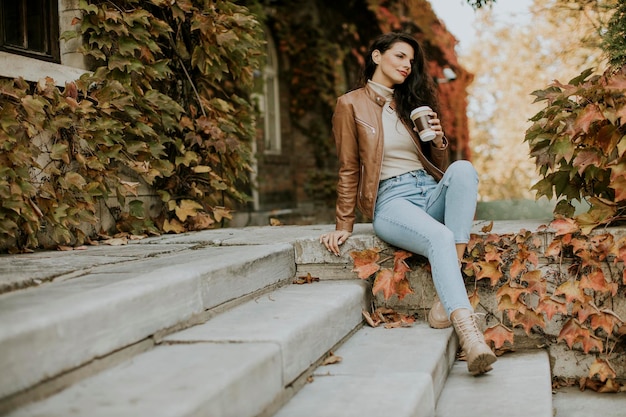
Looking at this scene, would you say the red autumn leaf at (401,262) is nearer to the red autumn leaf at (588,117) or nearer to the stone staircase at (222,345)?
the stone staircase at (222,345)

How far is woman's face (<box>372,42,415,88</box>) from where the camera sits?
3.65 meters

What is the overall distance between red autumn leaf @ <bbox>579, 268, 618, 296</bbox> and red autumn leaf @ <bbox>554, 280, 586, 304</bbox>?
0.09 feet

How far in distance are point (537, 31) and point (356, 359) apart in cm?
1146

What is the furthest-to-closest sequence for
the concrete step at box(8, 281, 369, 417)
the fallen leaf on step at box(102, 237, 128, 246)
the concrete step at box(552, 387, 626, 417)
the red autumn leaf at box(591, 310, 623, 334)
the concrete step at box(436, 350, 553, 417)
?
the fallen leaf on step at box(102, 237, 128, 246) → the red autumn leaf at box(591, 310, 623, 334) → the concrete step at box(552, 387, 626, 417) → the concrete step at box(436, 350, 553, 417) → the concrete step at box(8, 281, 369, 417)

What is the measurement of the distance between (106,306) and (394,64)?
7.43 feet

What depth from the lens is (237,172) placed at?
5082 mm

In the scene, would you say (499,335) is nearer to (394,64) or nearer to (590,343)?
(590,343)

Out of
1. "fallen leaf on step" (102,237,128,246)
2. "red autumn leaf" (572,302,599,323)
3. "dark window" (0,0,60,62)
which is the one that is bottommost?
"red autumn leaf" (572,302,599,323)

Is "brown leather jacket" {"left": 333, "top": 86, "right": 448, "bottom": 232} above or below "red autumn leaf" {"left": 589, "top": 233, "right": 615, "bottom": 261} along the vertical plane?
above

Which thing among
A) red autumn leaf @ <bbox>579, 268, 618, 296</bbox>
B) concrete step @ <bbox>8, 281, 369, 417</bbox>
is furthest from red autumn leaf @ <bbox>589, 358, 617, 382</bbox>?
concrete step @ <bbox>8, 281, 369, 417</bbox>

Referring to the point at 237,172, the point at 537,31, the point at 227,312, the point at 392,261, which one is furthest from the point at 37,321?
the point at 537,31

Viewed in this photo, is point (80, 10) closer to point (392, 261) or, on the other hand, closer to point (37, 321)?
point (392, 261)

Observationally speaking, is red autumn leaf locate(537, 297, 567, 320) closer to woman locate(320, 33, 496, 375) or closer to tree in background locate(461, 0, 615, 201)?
woman locate(320, 33, 496, 375)

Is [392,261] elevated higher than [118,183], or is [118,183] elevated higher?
[118,183]
